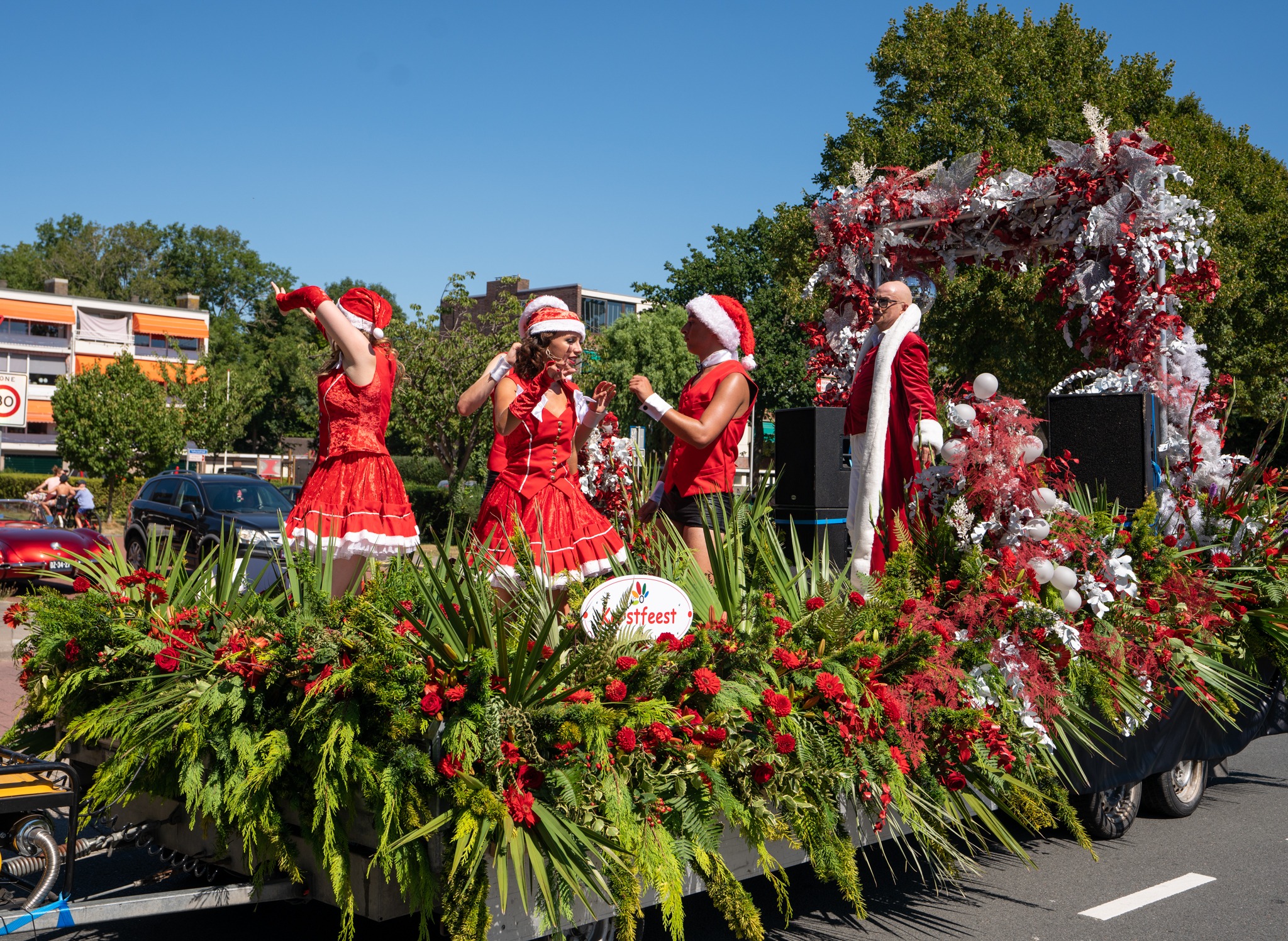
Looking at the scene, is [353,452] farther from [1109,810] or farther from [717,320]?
[1109,810]

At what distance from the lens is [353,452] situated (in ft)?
14.7

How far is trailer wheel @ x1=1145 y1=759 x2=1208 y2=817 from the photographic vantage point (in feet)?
17.4

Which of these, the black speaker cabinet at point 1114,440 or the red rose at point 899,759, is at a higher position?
the black speaker cabinet at point 1114,440

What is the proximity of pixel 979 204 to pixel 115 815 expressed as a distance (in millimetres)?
5995

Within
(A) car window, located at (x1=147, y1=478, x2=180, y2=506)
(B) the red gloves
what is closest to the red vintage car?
(A) car window, located at (x1=147, y1=478, x2=180, y2=506)

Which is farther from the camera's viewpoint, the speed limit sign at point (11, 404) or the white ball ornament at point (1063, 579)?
the speed limit sign at point (11, 404)

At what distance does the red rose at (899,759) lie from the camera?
10.4 ft


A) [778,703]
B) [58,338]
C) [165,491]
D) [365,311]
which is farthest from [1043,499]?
[58,338]

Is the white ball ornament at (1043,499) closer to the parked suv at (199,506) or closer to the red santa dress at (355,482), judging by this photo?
the red santa dress at (355,482)

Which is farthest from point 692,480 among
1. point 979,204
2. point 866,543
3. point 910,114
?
point 910,114

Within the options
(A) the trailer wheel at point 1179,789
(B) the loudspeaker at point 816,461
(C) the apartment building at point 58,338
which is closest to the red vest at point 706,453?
(A) the trailer wheel at point 1179,789

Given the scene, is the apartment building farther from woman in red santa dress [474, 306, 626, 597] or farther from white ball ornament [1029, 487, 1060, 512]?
white ball ornament [1029, 487, 1060, 512]

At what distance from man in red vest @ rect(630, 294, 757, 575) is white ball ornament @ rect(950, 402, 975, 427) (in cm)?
122

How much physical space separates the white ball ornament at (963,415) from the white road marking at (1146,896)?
195 centimetres
